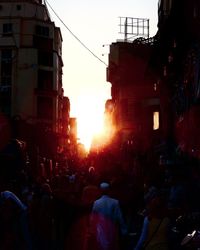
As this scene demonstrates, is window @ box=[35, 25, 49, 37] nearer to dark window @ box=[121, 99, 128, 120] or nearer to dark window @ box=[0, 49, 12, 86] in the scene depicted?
dark window @ box=[0, 49, 12, 86]

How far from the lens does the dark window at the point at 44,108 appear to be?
78.0m

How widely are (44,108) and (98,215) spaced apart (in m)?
67.6

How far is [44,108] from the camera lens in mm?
78312

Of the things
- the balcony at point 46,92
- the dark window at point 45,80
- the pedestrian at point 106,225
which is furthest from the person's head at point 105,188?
the dark window at point 45,80

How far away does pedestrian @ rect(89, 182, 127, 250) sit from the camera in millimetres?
10961

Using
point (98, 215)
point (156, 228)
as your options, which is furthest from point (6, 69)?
point (156, 228)

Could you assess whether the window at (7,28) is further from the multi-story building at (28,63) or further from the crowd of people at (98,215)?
the crowd of people at (98,215)

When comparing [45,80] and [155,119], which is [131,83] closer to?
[45,80]

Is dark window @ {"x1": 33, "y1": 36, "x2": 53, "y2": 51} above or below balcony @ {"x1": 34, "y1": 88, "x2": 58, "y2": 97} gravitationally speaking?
above

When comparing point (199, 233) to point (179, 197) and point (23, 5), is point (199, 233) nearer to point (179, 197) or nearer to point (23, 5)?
point (179, 197)

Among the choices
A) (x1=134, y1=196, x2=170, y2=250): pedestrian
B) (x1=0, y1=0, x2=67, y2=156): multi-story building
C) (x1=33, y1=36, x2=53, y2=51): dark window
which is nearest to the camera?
(x1=134, y1=196, x2=170, y2=250): pedestrian

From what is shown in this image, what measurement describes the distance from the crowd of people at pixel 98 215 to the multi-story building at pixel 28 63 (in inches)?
2281

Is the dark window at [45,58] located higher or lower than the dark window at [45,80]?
higher

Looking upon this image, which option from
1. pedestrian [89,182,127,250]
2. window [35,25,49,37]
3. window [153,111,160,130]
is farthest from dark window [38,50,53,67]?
pedestrian [89,182,127,250]
